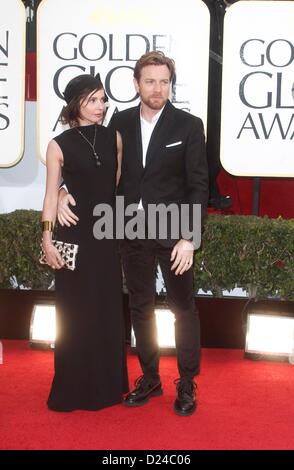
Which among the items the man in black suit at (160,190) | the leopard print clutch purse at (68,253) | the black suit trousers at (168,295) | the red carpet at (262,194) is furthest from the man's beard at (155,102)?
the red carpet at (262,194)

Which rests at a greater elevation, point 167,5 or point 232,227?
point 167,5

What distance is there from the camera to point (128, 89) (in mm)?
4641

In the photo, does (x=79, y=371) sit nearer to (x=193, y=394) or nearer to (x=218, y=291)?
(x=193, y=394)

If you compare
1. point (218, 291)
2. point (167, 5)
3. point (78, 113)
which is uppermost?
point (167, 5)

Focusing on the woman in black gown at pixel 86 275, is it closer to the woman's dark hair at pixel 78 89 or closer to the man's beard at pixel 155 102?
the woman's dark hair at pixel 78 89

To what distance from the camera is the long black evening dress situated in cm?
333

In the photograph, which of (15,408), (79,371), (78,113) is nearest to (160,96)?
(78,113)

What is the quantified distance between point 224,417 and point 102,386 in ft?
2.03

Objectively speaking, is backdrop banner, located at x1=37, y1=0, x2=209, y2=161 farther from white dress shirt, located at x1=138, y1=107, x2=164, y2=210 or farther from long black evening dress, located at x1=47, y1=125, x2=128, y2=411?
long black evening dress, located at x1=47, y1=125, x2=128, y2=411

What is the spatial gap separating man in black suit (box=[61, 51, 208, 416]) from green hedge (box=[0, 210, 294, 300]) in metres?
1.07

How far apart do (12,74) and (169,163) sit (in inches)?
73.7

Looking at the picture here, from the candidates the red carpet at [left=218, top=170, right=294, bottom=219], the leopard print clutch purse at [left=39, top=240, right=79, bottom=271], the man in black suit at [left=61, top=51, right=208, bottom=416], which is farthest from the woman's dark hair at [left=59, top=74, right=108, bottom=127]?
the red carpet at [left=218, top=170, right=294, bottom=219]

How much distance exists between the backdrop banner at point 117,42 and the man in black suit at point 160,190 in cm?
124

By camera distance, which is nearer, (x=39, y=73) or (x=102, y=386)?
(x=102, y=386)
